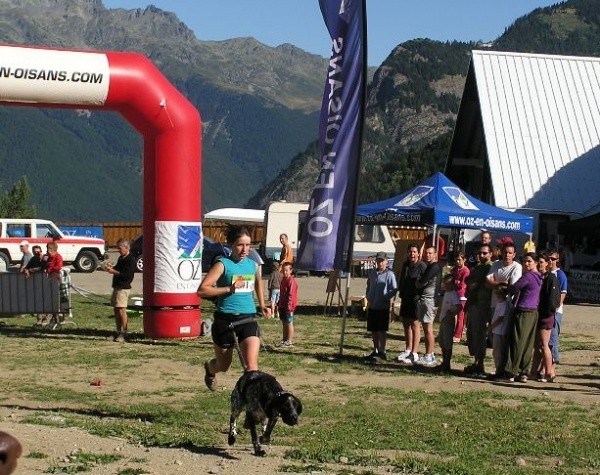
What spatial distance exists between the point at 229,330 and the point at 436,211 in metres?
12.4

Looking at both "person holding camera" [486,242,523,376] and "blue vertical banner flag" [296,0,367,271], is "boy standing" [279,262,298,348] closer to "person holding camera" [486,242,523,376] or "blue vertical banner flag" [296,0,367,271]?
"blue vertical banner flag" [296,0,367,271]

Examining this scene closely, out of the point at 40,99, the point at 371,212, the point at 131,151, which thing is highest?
the point at 131,151

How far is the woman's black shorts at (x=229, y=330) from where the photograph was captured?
9930 millimetres

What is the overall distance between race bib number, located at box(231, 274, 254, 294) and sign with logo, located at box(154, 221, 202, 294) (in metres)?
8.18

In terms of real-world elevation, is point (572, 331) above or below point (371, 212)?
below

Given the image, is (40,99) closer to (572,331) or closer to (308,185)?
(572,331)

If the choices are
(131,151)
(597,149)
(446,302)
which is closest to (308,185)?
(131,151)

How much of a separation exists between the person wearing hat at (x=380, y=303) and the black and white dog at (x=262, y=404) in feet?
22.2

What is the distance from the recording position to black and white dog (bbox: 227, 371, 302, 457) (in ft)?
29.0

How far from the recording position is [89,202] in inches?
6260

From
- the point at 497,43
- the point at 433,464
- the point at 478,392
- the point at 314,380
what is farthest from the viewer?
the point at 497,43

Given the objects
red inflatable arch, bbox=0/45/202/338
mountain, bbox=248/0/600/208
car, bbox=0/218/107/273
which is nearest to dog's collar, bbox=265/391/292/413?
red inflatable arch, bbox=0/45/202/338

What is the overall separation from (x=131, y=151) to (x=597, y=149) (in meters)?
167

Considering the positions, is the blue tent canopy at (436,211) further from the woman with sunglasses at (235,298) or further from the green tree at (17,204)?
the green tree at (17,204)
